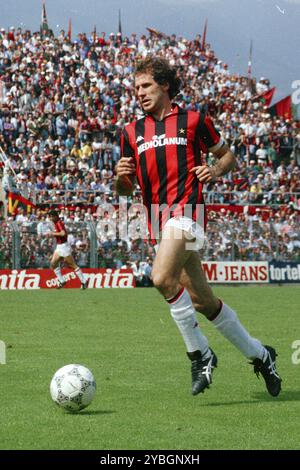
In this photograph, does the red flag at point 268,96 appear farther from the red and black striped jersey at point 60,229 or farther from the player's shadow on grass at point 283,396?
the player's shadow on grass at point 283,396

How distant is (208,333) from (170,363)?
3.66m

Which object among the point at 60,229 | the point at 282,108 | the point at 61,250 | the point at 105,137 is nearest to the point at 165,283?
the point at 60,229

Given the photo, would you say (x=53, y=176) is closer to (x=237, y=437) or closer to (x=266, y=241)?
(x=266, y=241)

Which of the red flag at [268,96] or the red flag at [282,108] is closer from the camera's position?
the red flag at [282,108]

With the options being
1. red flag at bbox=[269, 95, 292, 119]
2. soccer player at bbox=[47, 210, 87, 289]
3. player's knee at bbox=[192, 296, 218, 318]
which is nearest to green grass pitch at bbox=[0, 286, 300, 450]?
player's knee at bbox=[192, 296, 218, 318]

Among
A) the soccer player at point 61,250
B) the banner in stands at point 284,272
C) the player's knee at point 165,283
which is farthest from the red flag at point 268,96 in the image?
the player's knee at point 165,283

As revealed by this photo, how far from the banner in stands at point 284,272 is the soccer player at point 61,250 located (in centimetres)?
690

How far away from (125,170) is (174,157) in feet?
1.43

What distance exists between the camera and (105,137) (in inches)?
1284

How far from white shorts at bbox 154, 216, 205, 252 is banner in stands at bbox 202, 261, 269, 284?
21609 mm

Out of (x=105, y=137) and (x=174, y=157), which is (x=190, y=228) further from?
(x=105, y=137)

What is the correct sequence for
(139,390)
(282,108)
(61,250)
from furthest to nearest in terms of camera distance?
(282,108) < (61,250) < (139,390)

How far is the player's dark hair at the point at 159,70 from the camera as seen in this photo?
7.68 meters

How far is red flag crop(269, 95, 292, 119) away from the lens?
3888cm
